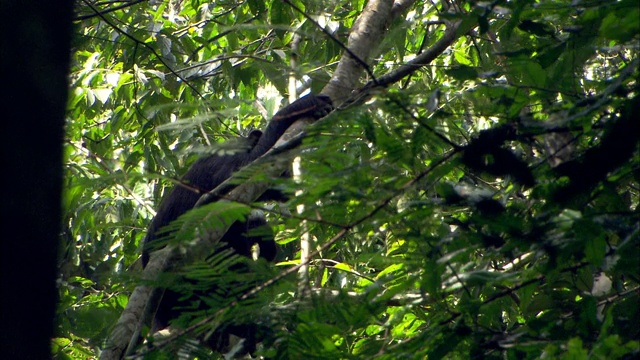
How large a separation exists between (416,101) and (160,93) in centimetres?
371

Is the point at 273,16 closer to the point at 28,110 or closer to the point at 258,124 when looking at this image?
the point at 258,124

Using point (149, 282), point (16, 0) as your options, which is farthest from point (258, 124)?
point (16, 0)

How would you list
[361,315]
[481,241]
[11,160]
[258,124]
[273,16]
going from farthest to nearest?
[258,124] < [273,16] < [361,315] < [481,241] < [11,160]

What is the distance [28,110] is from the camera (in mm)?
1075

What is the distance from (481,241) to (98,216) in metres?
5.24

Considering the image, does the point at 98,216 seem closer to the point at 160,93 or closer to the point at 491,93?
the point at 160,93

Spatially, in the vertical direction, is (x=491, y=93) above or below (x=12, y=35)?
above

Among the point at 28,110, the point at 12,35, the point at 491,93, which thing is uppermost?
the point at 491,93

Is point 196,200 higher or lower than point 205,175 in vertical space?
lower

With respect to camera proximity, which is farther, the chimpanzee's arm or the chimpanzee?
the chimpanzee

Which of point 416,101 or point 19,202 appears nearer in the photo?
point 19,202

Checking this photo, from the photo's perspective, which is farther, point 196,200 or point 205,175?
point 205,175

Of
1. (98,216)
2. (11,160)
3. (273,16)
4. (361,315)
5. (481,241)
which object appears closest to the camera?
(11,160)

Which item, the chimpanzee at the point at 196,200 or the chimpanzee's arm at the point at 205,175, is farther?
the chimpanzee at the point at 196,200
